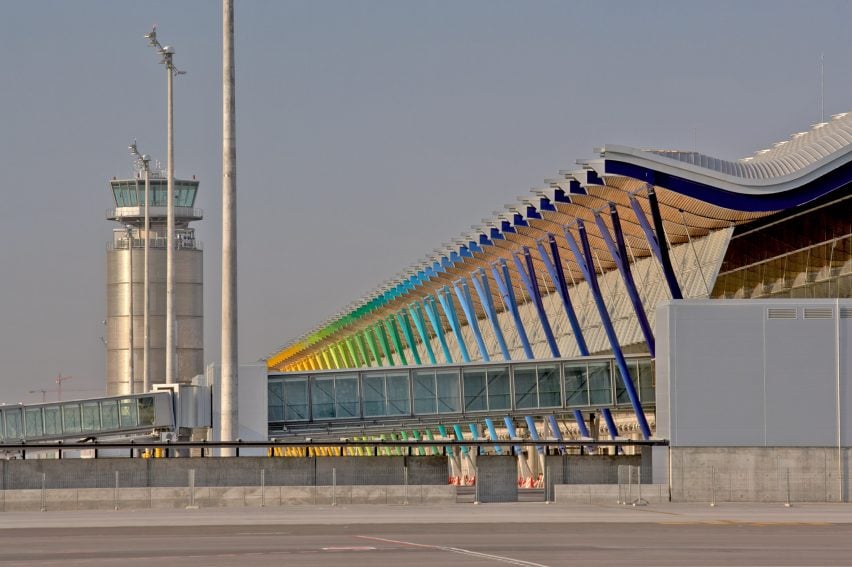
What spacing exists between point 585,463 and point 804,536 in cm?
1797

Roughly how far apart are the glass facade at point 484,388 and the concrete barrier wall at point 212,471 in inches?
583

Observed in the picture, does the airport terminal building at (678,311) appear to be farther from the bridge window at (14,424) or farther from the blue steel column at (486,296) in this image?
the bridge window at (14,424)

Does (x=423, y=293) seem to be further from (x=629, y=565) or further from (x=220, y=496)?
(x=629, y=565)

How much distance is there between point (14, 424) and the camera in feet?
229

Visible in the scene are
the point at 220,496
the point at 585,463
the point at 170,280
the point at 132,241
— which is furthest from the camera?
the point at 132,241

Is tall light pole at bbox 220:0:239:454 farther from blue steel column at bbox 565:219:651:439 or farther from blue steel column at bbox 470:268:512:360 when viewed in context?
blue steel column at bbox 470:268:512:360

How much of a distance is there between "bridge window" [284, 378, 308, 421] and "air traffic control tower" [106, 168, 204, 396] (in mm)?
73431

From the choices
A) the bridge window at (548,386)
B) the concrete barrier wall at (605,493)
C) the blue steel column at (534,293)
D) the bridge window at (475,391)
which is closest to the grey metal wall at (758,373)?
the concrete barrier wall at (605,493)

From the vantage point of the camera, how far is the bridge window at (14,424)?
69.5m

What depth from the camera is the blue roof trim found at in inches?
2440

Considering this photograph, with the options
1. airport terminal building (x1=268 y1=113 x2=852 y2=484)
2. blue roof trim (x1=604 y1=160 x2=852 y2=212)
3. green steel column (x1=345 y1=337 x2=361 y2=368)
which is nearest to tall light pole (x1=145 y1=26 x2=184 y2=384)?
airport terminal building (x1=268 y1=113 x2=852 y2=484)

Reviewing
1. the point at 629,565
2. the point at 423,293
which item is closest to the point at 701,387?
the point at 629,565

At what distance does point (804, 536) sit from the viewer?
37.4 meters

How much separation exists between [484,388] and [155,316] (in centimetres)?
7671
